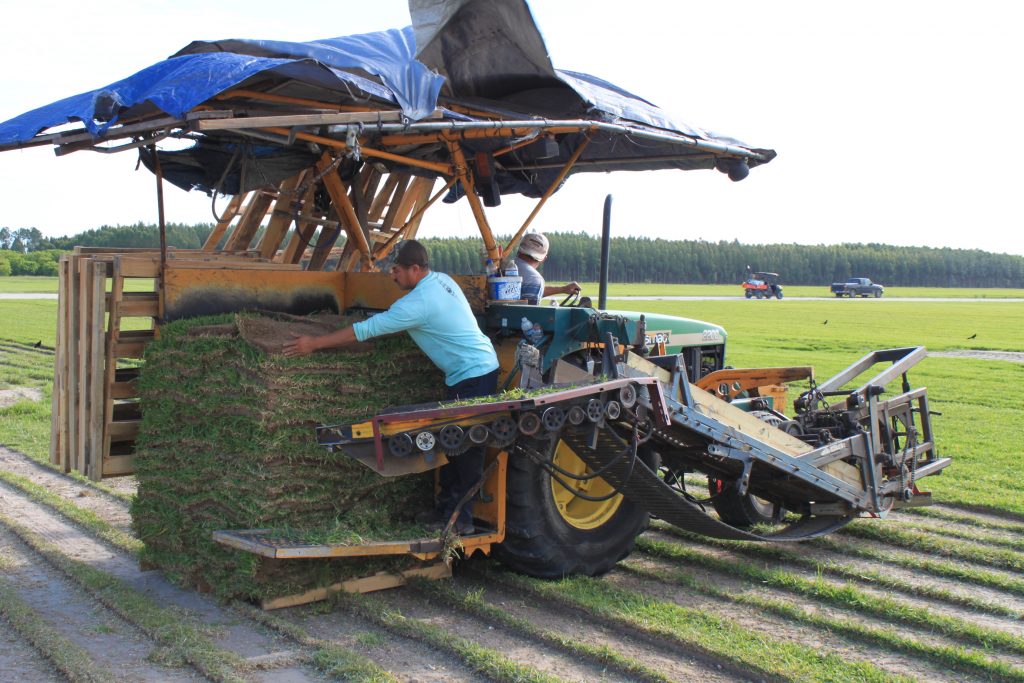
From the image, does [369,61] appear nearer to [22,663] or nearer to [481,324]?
[481,324]

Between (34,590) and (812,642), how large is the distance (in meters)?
4.36

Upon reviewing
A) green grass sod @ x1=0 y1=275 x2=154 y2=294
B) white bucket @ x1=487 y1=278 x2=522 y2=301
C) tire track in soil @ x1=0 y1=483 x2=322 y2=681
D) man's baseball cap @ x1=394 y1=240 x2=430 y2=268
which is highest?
man's baseball cap @ x1=394 y1=240 x2=430 y2=268

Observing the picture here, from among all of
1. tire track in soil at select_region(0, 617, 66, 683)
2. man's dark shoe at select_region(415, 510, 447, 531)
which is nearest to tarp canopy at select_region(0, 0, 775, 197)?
man's dark shoe at select_region(415, 510, 447, 531)

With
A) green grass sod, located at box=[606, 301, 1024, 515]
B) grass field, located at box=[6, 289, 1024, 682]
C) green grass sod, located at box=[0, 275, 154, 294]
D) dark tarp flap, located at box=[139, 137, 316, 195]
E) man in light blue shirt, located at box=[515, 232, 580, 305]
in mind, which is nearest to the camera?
grass field, located at box=[6, 289, 1024, 682]

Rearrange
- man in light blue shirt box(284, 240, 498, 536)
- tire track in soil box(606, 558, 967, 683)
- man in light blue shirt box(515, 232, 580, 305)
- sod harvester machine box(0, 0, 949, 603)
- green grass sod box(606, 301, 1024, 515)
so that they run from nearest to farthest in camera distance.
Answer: tire track in soil box(606, 558, 967, 683) → sod harvester machine box(0, 0, 949, 603) → man in light blue shirt box(284, 240, 498, 536) → man in light blue shirt box(515, 232, 580, 305) → green grass sod box(606, 301, 1024, 515)

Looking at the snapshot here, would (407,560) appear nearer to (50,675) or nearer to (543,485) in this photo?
(543,485)

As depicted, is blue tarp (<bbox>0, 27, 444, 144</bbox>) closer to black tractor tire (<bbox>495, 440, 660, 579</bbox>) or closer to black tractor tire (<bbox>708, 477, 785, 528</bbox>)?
black tractor tire (<bbox>495, 440, 660, 579</bbox>)

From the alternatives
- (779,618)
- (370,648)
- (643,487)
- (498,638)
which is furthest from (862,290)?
(370,648)

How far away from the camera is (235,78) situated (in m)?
5.17

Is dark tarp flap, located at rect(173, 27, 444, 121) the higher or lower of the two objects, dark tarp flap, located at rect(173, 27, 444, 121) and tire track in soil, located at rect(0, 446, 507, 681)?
the higher

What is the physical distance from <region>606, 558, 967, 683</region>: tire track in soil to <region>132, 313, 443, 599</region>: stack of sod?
4.98 ft

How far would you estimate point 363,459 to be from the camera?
17.0ft

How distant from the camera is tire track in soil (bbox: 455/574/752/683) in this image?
4.71 m

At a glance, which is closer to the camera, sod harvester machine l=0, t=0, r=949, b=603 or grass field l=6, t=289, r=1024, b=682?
grass field l=6, t=289, r=1024, b=682
